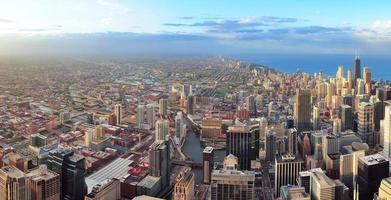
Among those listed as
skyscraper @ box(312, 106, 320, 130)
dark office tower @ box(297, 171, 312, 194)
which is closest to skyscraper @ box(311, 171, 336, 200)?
dark office tower @ box(297, 171, 312, 194)

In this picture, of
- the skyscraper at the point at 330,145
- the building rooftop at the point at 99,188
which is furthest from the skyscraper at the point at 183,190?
the skyscraper at the point at 330,145

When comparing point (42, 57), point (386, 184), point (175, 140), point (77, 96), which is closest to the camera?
point (386, 184)

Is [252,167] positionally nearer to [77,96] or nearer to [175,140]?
[175,140]

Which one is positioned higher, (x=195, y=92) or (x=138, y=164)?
(x=195, y=92)

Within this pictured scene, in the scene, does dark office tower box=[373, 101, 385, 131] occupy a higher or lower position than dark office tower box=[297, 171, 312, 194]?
higher

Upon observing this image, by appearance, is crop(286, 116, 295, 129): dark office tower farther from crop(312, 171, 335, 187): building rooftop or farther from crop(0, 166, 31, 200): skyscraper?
crop(0, 166, 31, 200): skyscraper

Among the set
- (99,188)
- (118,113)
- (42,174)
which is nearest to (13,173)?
(42,174)

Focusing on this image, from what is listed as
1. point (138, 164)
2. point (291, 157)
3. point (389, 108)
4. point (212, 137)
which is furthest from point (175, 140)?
point (389, 108)
